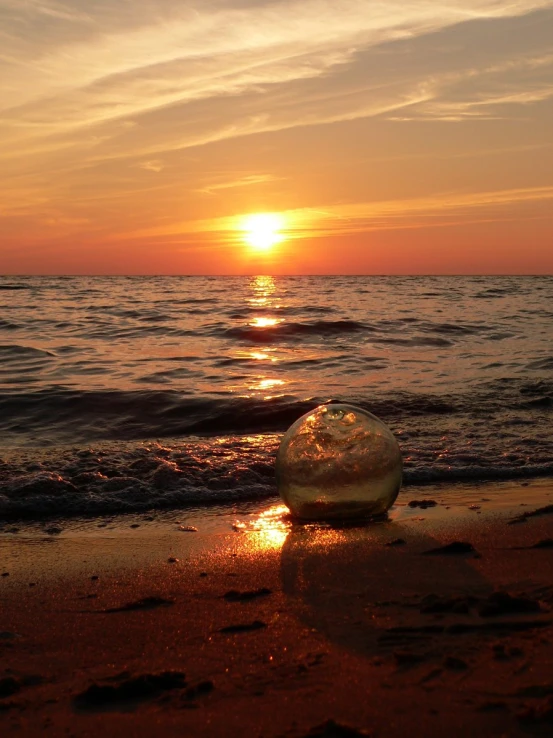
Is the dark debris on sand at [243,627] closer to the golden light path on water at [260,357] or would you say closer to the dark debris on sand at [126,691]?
the dark debris on sand at [126,691]

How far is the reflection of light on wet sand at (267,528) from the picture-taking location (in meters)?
4.06

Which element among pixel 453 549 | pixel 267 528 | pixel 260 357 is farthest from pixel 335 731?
pixel 260 357

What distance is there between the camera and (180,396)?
358 inches

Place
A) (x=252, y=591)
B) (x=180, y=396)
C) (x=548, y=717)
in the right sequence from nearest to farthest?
(x=548, y=717) → (x=252, y=591) → (x=180, y=396)

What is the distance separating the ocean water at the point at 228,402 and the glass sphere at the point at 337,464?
3.61 feet

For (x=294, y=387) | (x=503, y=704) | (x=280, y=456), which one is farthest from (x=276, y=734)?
(x=294, y=387)

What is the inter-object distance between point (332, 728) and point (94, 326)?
1718 cm

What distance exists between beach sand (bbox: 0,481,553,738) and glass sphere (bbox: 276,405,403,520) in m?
0.17

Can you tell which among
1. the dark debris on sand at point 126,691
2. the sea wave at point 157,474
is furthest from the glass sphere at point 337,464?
the dark debris on sand at point 126,691

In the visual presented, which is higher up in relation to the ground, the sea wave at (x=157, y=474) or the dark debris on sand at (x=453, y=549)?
the dark debris on sand at (x=453, y=549)

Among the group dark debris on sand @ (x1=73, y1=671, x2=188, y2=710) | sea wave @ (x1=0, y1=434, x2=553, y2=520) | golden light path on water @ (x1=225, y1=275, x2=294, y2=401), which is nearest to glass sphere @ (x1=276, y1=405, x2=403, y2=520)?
sea wave @ (x1=0, y1=434, x2=553, y2=520)

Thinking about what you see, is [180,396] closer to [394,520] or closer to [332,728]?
[394,520]

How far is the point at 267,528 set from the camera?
14.5 feet

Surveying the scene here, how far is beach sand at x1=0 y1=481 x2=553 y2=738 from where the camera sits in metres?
2.21
